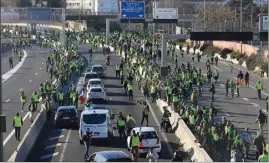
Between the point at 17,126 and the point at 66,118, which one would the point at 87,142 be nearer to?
the point at 17,126

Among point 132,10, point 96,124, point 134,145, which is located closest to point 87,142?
point 134,145

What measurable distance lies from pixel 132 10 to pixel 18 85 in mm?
13792

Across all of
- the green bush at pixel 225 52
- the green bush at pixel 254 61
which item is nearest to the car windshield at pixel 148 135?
the green bush at pixel 254 61

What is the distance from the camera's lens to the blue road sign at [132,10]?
5956cm

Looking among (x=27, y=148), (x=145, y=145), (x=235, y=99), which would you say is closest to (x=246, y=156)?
(x=145, y=145)

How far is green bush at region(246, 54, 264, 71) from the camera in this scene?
203ft

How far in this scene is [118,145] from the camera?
85.4 ft

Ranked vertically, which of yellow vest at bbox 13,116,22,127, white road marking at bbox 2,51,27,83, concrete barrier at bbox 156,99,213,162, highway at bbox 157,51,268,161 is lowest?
highway at bbox 157,51,268,161

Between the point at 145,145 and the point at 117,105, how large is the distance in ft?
49.4

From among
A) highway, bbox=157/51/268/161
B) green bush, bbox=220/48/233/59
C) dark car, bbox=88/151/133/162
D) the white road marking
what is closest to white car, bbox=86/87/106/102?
highway, bbox=157/51/268/161

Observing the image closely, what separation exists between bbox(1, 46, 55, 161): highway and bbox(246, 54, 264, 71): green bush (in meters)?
19.0

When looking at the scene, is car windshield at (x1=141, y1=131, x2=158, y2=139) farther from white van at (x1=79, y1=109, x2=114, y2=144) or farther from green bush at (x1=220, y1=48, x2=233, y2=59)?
green bush at (x1=220, y1=48, x2=233, y2=59)

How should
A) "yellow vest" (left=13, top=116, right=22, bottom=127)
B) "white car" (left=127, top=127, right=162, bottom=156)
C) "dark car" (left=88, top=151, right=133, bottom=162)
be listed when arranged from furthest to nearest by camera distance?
"yellow vest" (left=13, top=116, right=22, bottom=127) → "white car" (left=127, top=127, right=162, bottom=156) → "dark car" (left=88, top=151, right=133, bottom=162)

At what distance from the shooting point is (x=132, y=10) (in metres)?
60.1
